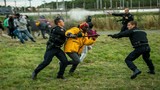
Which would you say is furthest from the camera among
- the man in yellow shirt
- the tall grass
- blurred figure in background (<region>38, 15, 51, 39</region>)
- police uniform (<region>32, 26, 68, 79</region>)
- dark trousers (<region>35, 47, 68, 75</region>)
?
the tall grass

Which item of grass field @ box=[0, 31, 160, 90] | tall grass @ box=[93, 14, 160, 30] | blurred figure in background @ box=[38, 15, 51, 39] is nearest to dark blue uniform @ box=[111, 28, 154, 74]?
grass field @ box=[0, 31, 160, 90]

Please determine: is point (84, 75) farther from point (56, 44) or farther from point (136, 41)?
point (136, 41)

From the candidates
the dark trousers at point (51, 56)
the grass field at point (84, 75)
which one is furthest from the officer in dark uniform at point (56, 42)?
the grass field at point (84, 75)

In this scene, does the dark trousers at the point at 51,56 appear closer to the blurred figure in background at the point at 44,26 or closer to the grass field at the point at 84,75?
the grass field at the point at 84,75

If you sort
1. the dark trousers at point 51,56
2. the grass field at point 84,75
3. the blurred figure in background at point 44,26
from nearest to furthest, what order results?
the grass field at point 84,75, the dark trousers at point 51,56, the blurred figure in background at point 44,26

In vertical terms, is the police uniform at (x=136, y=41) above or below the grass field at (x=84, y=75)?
above

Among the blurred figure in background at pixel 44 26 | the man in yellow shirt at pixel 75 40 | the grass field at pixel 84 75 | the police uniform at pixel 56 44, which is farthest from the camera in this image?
the blurred figure in background at pixel 44 26

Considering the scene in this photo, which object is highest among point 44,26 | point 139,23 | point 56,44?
point 56,44

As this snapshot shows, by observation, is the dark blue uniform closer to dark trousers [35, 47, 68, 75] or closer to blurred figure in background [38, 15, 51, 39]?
dark trousers [35, 47, 68, 75]

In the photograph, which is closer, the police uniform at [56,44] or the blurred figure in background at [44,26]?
the police uniform at [56,44]

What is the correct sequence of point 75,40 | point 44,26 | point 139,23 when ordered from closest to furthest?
1. point 75,40
2. point 44,26
3. point 139,23

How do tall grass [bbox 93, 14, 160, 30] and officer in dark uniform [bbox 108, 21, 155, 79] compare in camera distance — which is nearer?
officer in dark uniform [bbox 108, 21, 155, 79]

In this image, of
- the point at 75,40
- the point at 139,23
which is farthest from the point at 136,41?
the point at 139,23

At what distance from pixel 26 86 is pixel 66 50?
4.96 feet
